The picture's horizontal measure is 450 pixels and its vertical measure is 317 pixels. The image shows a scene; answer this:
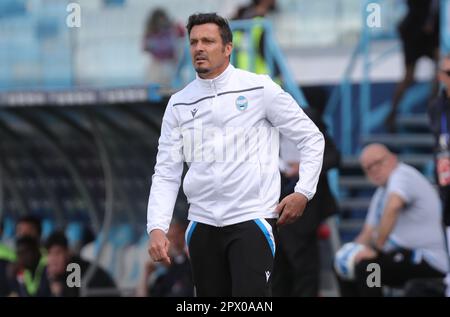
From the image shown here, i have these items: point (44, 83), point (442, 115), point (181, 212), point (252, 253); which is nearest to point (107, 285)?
point (181, 212)

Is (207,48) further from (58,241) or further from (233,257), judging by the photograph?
(58,241)

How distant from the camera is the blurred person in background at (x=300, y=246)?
9000mm

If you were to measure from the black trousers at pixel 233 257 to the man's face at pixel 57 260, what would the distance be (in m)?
4.74

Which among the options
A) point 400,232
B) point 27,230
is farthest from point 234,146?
point 27,230

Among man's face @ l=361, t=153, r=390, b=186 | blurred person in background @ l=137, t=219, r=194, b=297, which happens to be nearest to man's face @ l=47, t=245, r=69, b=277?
blurred person in background @ l=137, t=219, r=194, b=297

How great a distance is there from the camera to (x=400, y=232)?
9.62 m

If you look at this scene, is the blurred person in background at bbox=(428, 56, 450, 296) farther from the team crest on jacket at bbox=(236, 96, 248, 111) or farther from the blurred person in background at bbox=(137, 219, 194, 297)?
the blurred person in background at bbox=(137, 219, 194, 297)

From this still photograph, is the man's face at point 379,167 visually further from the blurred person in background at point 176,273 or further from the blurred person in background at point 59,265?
the blurred person in background at point 59,265

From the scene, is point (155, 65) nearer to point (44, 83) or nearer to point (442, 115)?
point (44, 83)

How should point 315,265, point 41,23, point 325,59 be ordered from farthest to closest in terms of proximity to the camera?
point 325,59 < point 41,23 < point 315,265

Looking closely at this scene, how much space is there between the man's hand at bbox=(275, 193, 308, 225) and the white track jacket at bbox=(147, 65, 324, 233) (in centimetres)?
5

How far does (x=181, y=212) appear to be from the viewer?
13117 millimetres

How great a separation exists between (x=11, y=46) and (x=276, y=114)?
7053 millimetres

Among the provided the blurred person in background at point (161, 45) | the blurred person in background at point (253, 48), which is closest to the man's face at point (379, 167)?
the blurred person in background at point (253, 48)
